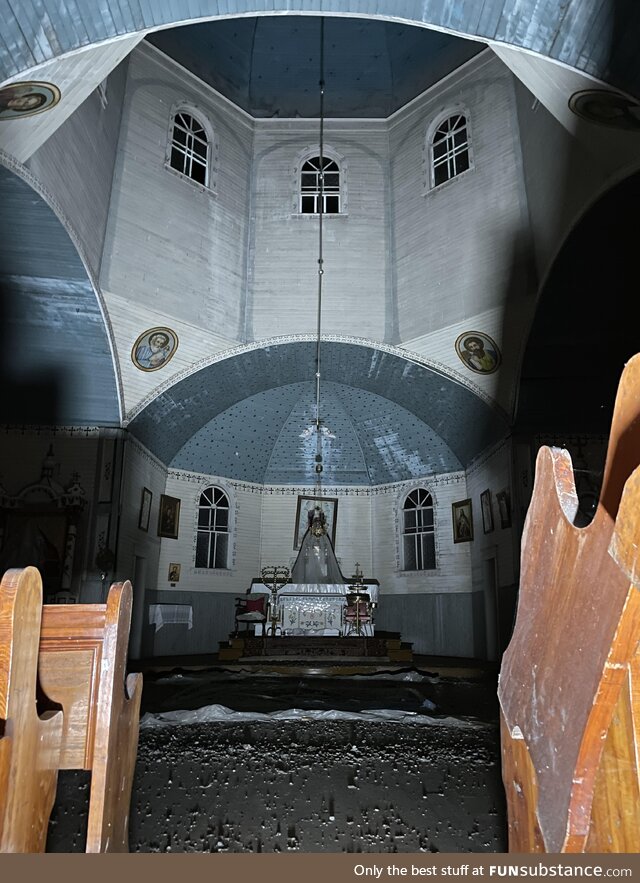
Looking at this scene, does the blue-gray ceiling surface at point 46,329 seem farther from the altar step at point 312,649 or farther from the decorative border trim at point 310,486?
the altar step at point 312,649

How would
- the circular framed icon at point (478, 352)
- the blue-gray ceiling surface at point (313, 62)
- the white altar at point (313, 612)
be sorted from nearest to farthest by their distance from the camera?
1. the circular framed icon at point (478, 352)
2. the white altar at point (313, 612)
3. the blue-gray ceiling surface at point (313, 62)

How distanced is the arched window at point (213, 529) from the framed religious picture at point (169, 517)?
0.66m

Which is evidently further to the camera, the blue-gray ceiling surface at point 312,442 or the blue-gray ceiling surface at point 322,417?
the blue-gray ceiling surface at point 312,442

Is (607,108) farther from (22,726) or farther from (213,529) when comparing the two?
(213,529)

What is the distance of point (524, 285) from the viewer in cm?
1085

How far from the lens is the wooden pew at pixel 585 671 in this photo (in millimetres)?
1129

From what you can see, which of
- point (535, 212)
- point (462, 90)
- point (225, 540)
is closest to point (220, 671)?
point (225, 540)

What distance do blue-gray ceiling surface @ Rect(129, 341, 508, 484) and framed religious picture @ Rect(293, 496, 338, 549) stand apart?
0.67m

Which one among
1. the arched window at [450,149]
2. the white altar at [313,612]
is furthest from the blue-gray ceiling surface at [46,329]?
the arched window at [450,149]

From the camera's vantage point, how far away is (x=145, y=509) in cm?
1298

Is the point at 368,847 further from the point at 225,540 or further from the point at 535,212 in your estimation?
the point at 225,540

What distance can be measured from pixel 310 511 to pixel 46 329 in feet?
24.7

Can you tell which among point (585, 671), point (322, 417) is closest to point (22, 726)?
point (585, 671)

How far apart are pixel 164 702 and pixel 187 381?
280 inches
